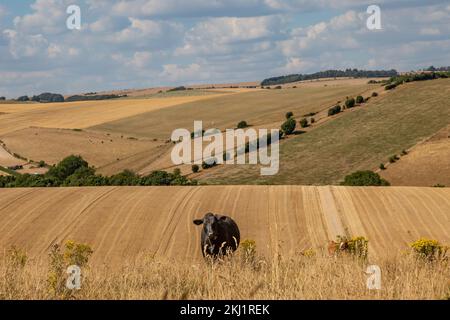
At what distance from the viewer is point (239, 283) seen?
9500 mm

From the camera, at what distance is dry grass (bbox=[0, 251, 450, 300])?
29.1ft

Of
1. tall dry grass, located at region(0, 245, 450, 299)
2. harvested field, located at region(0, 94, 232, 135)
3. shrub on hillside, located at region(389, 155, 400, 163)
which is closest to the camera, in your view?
tall dry grass, located at region(0, 245, 450, 299)

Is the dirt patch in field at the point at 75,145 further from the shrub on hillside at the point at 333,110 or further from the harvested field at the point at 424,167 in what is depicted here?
the harvested field at the point at 424,167

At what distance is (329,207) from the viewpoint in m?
36.8

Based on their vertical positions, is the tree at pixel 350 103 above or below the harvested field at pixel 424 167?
above

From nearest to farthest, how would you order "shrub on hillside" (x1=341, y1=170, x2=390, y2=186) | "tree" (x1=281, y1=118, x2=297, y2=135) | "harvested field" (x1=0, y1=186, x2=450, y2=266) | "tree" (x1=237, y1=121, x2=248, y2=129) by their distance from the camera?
"harvested field" (x1=0, y1=186, x2=450, y2=266) < "shrub on hillside" (x1=341, y1=170, x2=390, y2=186) < "tree" (x1=281, y1=118, x2=297, y2=135) < "tree" (x1=237, y1=121, x2=248, y2=129)

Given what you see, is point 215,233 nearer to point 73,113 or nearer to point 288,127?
point 288,127

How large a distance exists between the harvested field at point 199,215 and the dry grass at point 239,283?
50.0 ft

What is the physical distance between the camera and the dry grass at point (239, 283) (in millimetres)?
8875

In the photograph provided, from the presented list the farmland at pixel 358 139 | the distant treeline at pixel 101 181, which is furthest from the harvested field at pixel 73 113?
the distant treeline at pixel 101 181

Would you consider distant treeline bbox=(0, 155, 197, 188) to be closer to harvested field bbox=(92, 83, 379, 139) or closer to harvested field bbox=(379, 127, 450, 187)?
harvested field bbox=(379, 127, 450, 187)

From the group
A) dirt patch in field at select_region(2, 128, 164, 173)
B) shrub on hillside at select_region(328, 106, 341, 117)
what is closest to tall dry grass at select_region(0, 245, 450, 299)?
dirt patch in field at select_region(2, 128, 164, 173)

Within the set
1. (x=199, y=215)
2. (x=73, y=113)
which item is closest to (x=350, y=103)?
(x=73, y=113)
